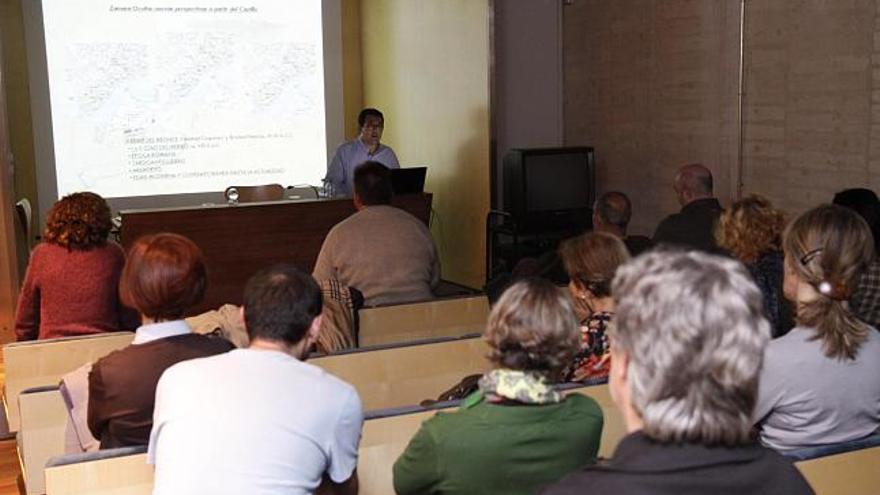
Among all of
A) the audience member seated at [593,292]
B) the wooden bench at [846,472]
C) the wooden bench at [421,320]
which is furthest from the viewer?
the wooden bench at [421,320]

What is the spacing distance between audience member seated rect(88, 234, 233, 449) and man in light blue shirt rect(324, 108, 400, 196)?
488 centimetres

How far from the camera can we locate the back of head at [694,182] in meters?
4.81

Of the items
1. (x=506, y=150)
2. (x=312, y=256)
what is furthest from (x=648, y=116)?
(x=312, y=256)

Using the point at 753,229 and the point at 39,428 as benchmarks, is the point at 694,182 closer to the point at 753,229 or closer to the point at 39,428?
the point at 753,229

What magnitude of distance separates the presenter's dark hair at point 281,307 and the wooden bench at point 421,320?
1.85 m

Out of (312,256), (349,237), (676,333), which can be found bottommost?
(312,256)

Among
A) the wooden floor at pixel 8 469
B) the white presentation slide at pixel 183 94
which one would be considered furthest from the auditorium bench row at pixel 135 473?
the white presentation slide at pixel 183 94

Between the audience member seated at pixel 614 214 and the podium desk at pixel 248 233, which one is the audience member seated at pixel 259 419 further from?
the podium desk at pixel 248 233

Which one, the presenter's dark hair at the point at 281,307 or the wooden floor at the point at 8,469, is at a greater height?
the presenter's dark hair at the point at 281,307

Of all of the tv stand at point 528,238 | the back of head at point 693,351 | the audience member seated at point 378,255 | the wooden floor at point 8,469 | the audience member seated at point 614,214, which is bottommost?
the wooden floor at point 8,469

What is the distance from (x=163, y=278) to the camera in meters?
2.58

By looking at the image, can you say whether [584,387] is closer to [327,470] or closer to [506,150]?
[327,470]

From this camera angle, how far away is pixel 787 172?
575 cm

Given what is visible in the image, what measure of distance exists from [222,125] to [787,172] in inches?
189
